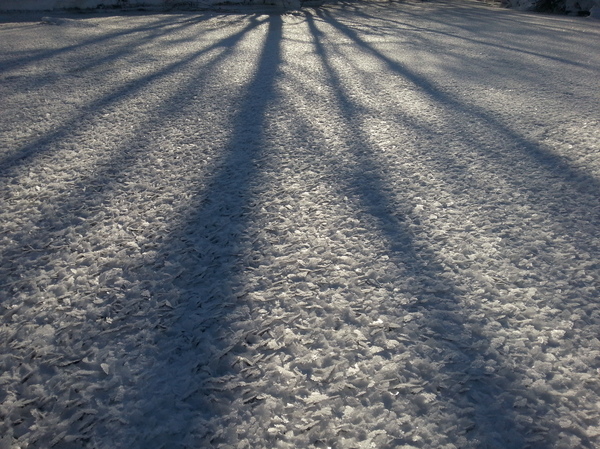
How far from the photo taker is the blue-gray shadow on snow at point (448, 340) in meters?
0.41

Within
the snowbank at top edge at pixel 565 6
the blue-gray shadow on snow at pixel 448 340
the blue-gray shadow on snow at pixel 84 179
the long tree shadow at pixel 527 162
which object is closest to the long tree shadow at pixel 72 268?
the blue-gray shadow on snow at pixel 84 179

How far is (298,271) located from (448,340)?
0.24 metres

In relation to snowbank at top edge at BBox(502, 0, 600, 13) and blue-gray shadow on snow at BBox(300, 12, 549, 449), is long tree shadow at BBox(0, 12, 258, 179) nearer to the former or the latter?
blue-gray shadow on snow at BBox(300, 12, 549, 449)

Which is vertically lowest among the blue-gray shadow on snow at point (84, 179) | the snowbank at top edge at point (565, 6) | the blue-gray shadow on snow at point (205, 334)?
the blue-gray shadow on snow at point (205, 334)

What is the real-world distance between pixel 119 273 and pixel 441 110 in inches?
44.2

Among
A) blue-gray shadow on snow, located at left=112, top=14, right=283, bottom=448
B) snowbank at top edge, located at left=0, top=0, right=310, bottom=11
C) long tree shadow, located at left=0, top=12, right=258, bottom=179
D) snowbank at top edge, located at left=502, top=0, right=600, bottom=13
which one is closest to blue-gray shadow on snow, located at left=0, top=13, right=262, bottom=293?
long tree shadow, located at left=0, top=12, right=258, bottom=179

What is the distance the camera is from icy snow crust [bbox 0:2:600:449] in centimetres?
42

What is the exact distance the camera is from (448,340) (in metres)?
0.50

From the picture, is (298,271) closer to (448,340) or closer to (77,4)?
(448,340)

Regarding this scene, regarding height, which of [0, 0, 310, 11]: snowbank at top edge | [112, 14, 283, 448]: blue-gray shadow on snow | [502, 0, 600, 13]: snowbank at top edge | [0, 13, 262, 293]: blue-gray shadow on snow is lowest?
[112, 14, 283, 448]: blue-gray shadow on snow

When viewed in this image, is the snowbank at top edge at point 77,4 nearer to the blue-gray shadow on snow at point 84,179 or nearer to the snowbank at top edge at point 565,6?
the blue-gray shadow on snow at point 84,179

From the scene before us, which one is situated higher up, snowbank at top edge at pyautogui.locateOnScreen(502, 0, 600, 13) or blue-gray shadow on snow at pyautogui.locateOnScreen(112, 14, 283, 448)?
snowbank at top edge at pyautogui.locateOnScreen(502, 0, 600, 13)

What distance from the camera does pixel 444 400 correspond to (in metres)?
0.43

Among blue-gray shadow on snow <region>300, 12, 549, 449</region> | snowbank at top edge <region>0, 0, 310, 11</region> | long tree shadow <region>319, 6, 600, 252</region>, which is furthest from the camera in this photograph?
snowbank at top edge <region>0, 0, 310, 11</region>
